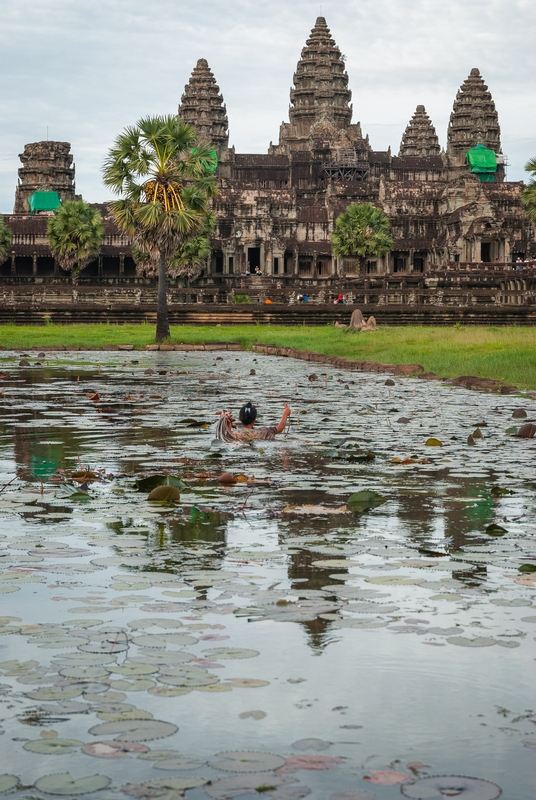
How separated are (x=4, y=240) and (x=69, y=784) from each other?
7884 centimetres

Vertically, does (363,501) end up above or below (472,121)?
below

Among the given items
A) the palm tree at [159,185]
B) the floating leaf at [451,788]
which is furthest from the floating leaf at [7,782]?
the palm tree at [159,185]

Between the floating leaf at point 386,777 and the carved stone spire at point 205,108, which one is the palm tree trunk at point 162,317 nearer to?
the floating leaf at point 386,777

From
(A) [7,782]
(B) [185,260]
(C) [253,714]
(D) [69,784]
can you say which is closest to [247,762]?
(C) [253,714]

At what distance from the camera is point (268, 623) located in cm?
507

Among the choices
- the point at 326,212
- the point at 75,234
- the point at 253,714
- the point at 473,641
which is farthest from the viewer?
the point at 326,212

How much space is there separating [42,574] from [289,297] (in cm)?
5545

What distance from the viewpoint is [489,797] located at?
11.0ft

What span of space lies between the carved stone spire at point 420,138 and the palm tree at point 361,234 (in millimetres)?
46166

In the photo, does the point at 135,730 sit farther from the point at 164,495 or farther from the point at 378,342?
the point at 378,342

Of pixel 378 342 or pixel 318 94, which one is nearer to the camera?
pixel 378 342

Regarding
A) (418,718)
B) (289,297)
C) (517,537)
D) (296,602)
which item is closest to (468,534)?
(517,537)

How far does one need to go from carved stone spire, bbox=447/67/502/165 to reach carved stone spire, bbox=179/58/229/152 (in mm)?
20993

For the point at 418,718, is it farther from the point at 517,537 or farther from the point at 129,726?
the point at 517,537
